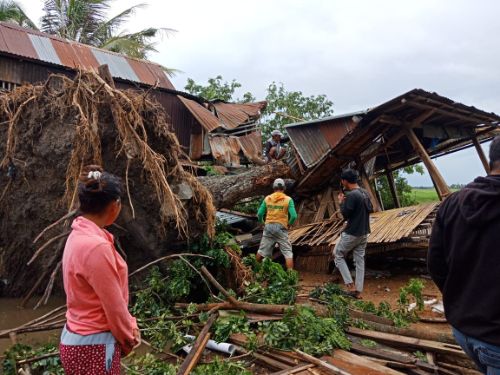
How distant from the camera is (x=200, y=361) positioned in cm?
404

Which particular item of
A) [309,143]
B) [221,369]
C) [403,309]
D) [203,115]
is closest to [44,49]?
[203,115]

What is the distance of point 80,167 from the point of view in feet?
17.0

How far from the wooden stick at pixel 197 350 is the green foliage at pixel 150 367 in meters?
0.11

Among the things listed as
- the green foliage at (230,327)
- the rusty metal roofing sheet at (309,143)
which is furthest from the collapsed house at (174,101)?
the green foliage at (230,327)

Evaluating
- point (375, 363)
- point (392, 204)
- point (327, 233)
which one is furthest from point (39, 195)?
point (392, 204)

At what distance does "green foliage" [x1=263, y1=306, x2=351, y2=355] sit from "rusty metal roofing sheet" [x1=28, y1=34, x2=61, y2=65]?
11087 millimetres

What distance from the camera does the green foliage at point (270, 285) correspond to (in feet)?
17.9

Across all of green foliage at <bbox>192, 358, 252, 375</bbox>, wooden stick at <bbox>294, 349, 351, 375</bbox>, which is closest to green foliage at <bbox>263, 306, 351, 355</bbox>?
wooden stick at <bbox>294, 349, 351, 375</bbox>

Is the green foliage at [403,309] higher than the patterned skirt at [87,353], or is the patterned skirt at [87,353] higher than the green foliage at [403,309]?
the patterned skirt at [87,353]

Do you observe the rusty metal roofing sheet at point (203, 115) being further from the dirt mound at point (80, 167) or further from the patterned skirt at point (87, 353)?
the patterned skirt at point (87, 353)

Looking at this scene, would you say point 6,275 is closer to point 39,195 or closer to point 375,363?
point 39,195

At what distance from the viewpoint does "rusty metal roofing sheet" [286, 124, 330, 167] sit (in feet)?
33.0

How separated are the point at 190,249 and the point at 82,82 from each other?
2.83 metres

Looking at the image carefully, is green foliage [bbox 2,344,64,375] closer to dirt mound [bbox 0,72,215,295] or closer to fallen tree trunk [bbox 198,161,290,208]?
dirt mound [bbox 0,72,215,295]
